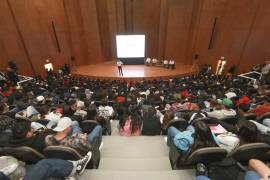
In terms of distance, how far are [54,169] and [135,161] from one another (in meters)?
1.56

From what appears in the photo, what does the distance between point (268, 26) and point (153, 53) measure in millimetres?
8908

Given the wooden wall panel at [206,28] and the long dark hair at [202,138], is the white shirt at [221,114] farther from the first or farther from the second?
the wooden wall panel at [206,28]

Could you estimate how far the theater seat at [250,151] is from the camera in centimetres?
253

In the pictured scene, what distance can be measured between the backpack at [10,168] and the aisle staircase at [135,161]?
0.90 m

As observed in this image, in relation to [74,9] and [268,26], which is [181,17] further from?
[74,9]

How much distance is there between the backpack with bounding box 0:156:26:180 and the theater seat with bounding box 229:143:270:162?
3.23 meters

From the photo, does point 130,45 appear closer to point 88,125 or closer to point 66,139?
point 88,125

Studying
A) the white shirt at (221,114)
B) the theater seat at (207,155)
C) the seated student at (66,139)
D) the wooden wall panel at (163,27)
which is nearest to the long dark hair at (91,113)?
the seated student at (66,139)

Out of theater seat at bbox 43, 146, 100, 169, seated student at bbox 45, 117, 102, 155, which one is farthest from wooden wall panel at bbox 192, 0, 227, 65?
theater seat at bbox 43, 146, 100, 169

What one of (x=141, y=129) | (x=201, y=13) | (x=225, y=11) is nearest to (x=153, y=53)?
(x=201, y=13)

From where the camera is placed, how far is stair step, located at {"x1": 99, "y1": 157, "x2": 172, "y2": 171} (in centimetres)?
320

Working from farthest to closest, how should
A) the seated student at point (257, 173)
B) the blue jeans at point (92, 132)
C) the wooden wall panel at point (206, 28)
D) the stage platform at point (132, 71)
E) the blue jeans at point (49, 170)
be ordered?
the wooden wall panel at point (206, 28)
the stage platform at point (132, 71)
the blue jeans at point (92, 132)
the seated student at point (257, 173)
the blue jeans at point (49, 170)

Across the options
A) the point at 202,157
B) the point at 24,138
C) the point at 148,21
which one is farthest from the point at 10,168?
the point at 148,21

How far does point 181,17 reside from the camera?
14664 millimetres
